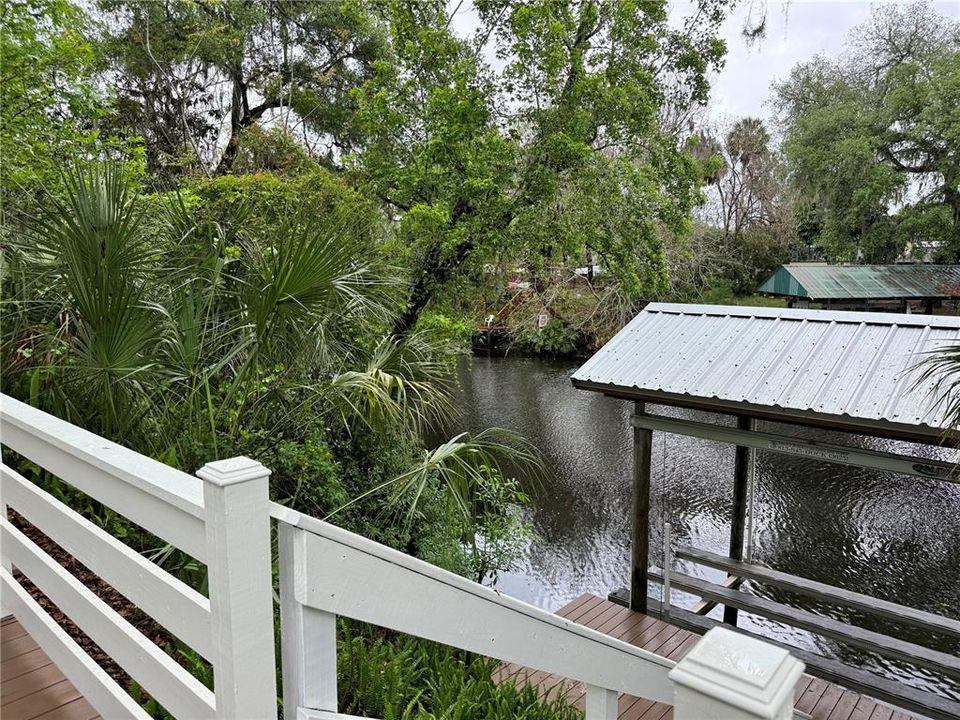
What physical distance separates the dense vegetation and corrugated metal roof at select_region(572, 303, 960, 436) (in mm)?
1147

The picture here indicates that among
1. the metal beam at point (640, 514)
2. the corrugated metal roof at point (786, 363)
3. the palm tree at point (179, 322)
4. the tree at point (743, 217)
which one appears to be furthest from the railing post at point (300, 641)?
the tree at point (743, 217)

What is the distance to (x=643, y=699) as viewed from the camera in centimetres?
288

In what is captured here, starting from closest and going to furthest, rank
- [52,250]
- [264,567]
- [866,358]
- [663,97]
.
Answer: [264,567] → [52,250] → [866,358] → [663,97]

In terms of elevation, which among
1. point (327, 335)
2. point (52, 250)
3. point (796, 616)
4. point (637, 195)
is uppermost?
point (637, 195)

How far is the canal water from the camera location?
681 centimetres

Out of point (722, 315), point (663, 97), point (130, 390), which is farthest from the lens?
point (663, 97)

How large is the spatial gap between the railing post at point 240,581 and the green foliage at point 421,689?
106cm

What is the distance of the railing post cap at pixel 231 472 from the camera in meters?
0.89

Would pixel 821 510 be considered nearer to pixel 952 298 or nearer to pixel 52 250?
pixel 52 250

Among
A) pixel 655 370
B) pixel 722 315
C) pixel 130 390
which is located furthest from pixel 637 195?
pixel 130 390

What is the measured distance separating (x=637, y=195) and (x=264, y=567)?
8.98 meters

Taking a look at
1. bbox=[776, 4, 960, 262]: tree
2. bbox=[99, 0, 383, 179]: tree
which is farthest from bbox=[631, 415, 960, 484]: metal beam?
bbox=[776, 4, 960, 262]: tree

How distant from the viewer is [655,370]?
15.1ft

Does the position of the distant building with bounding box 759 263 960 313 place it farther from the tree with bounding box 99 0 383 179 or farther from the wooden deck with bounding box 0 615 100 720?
the wooden deck with bounding box 0 615 100 720
